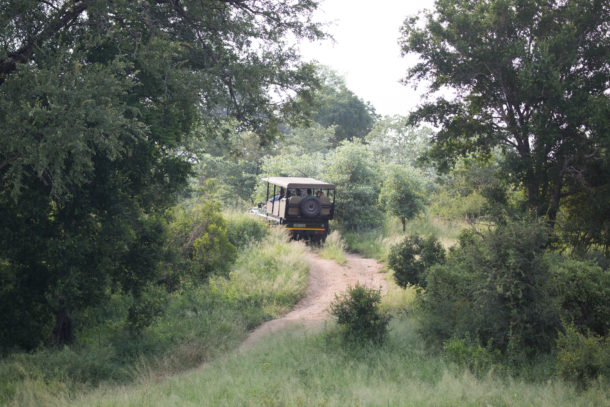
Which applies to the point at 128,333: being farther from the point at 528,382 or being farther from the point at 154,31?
the point at 528,382

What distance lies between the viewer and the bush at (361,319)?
8.47 metres

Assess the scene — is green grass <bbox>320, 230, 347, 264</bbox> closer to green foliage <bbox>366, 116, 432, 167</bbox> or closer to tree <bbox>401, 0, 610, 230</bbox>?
tree <bbox>401, 0, 610, 230</bbox>

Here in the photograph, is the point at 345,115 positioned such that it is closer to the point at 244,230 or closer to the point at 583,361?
the point at 244,230

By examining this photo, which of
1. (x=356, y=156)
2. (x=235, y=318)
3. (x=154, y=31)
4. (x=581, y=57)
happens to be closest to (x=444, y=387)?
(x=235, y=318)

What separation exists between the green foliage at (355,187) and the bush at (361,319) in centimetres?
1414

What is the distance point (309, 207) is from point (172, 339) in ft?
32.9

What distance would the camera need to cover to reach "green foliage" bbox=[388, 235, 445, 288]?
11.3 metres

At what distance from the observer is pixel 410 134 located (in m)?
46.0

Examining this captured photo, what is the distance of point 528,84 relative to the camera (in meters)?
10.7

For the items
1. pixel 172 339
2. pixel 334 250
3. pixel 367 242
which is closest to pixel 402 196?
pixel 367 242

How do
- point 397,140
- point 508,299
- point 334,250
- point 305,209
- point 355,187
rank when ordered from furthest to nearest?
point 397,140, point 355,187, point 305,209, point 334,250, point 508,299

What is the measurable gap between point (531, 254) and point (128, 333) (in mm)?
7270

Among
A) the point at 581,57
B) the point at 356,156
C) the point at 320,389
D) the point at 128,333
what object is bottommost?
the point at 128,333

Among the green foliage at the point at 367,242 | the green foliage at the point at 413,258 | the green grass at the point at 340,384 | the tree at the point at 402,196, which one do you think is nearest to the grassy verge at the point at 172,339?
the green grass at the point at 340,384
